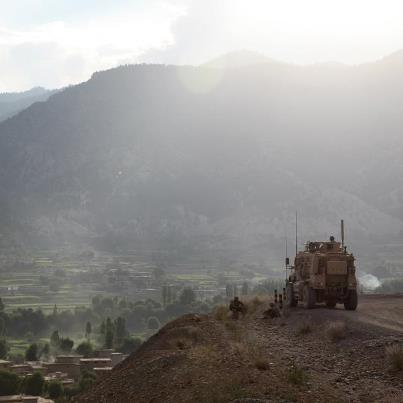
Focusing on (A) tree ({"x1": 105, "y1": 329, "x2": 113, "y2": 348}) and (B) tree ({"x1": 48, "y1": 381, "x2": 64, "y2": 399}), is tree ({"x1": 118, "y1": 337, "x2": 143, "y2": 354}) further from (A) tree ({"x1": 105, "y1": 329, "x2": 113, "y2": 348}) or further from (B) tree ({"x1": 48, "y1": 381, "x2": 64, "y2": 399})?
(B) tree ({"x1": 48, "y1": 381, "x2": 64, "y2": 399})

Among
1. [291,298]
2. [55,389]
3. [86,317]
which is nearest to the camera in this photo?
[291,298]

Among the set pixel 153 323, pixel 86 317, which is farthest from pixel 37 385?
pixel 86 317

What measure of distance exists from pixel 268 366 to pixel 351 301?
17.0 meters

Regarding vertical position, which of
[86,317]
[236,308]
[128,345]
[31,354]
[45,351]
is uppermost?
[236,308]

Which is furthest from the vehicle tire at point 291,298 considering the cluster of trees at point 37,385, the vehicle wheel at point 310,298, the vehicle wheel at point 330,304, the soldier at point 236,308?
the cluster of trees at point 37,385

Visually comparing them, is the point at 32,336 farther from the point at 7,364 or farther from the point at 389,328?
the point at 389,328

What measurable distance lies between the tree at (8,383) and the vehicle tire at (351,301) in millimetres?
66253

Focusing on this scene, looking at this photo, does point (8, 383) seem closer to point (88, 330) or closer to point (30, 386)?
point (30, 386)

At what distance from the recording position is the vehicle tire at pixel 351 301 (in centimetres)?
3419

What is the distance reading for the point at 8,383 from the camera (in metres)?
91.1

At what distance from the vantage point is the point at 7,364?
3949 inches

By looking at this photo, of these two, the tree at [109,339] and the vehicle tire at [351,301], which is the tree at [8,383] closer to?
the tree at [109,339]

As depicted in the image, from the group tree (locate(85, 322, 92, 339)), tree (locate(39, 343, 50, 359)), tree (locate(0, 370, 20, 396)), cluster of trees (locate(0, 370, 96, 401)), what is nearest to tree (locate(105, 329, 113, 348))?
tree (locate(39, 343, 50, 359))

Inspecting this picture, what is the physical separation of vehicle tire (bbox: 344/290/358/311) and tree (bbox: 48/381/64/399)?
57764mm
